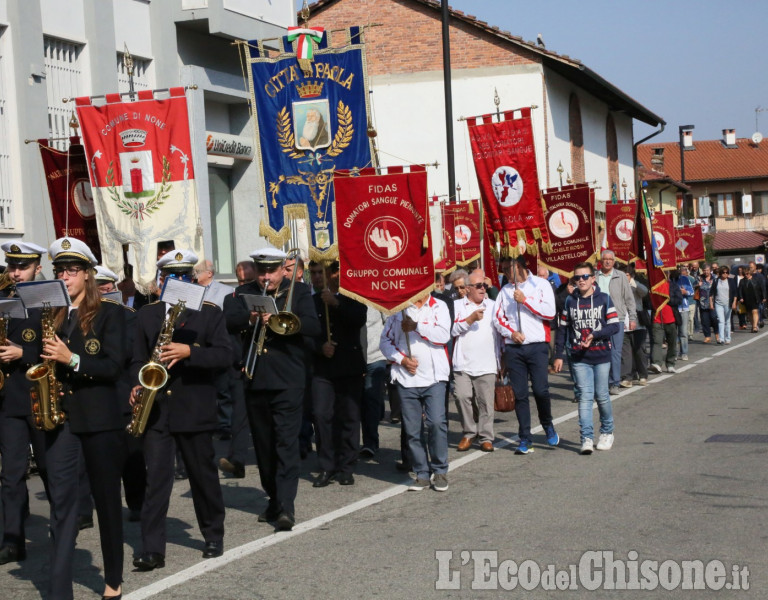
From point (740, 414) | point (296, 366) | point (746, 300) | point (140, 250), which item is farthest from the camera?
point (746, 300)

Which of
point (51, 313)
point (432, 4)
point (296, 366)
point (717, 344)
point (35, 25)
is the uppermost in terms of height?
point (432, 4)

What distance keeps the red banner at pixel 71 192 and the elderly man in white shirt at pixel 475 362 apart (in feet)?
13.7

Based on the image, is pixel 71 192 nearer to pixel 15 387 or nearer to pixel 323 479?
pixel 323 479

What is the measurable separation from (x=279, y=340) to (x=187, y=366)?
1.27 meters

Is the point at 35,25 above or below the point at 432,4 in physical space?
below

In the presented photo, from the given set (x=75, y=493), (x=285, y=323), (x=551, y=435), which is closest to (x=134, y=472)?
(x=285, y=323)

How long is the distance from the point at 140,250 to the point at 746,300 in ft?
77.9

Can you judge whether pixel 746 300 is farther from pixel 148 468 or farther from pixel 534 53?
pixel 148 468

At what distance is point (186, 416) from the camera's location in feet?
23.5

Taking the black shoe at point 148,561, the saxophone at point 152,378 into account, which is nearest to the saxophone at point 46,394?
the saxophone at point 152,378

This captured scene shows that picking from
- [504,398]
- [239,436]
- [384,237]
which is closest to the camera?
[384,237]

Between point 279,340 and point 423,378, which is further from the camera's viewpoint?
point 423,378

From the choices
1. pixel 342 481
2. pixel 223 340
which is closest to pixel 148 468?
pixel 223 340

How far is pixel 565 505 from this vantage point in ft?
27.7
